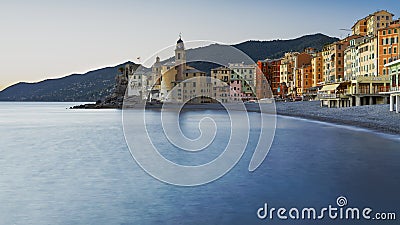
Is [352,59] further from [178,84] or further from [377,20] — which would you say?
[178,84]

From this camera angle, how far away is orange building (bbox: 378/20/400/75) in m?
66.2

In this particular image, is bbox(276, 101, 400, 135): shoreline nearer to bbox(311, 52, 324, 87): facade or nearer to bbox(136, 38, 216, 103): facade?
bbox(311, 52, 324, 87): facade

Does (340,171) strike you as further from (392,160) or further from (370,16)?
(370,16)

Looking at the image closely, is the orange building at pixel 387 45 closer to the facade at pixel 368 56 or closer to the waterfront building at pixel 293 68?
the facade at pixel 368 56

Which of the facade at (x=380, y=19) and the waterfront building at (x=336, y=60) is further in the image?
the facade at (x=380, y=19)

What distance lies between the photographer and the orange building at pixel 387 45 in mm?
66175

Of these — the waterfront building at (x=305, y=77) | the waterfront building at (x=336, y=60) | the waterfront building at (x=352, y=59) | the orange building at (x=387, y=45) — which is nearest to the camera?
the orange building at (x=387, y=45)

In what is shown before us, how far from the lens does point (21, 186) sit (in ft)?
49.7

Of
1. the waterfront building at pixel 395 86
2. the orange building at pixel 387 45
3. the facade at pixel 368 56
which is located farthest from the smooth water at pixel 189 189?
the facade at pixel 368 56

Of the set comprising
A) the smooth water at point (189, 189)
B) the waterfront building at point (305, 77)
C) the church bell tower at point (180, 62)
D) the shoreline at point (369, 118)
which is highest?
the church bell tower at point (180, 62)

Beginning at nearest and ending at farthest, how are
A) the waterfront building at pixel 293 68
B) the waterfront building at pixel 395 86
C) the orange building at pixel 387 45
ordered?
the waterfront building at pixel 395 86 < the orange building at pixel 387 45 < the waterfront building at pixel 293 68

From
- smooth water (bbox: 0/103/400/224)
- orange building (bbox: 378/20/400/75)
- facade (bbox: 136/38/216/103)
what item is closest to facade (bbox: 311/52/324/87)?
facade (bbox: 136/38/216/103)

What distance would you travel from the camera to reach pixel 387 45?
6725cm

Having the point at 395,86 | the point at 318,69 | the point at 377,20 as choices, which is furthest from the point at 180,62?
the point at 395,86
